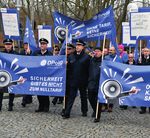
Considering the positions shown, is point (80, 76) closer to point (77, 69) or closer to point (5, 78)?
point (77, 69)

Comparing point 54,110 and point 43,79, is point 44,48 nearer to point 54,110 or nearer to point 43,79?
point 43,79

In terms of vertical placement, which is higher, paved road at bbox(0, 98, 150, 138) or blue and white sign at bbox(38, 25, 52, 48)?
blue and white sign at bbox(38, 25, 52, 48)

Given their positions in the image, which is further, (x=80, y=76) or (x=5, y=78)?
(x=5, y=78)

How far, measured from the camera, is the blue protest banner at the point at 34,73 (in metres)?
12.1

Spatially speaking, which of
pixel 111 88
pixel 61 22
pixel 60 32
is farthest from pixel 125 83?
pixel 60 32

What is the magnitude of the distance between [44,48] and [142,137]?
4.09 meters

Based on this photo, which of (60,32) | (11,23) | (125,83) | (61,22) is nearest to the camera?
(125,83)

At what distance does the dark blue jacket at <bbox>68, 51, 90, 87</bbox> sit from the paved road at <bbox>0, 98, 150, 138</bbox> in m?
0.90

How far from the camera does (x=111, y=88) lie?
36.5 feet

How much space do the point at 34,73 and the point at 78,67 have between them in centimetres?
116

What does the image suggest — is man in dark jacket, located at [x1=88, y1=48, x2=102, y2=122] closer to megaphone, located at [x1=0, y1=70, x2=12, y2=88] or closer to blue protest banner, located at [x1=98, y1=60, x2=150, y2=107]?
blue protest banner, located at [x1=98, y1=60, x2=150, y2=107]

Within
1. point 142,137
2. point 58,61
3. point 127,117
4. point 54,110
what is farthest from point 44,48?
point 142,137

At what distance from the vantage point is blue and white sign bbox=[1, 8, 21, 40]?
13.9 m

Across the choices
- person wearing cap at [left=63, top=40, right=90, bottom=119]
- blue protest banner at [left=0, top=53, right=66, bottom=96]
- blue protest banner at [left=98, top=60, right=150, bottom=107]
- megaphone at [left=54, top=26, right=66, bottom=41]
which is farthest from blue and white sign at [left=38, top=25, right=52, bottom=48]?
blue protest banner at [left=98, top=60, right=150, bottom=107]
